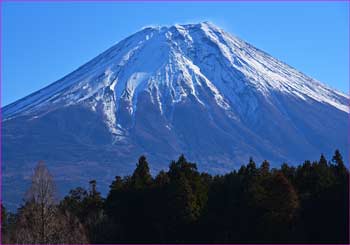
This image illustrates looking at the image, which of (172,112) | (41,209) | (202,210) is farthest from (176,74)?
(41,209)

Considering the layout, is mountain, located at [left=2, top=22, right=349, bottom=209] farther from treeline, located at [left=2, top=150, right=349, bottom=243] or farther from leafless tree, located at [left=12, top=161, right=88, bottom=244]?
leafless tree, located at [left=12, top=161, right=88, bottom=244]

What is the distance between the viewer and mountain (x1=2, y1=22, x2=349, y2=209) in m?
122

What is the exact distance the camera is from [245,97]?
464 feet

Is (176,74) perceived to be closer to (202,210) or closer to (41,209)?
(202,210)

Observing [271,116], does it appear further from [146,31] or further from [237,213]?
[237,213]

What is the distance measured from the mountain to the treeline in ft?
240

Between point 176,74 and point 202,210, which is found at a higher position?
point 176,74

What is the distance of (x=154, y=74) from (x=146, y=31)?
16888 mm

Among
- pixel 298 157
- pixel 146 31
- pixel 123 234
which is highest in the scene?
pixel 146 31

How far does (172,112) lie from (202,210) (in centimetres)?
10531

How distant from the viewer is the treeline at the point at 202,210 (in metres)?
27.7

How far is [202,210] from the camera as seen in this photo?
108ft

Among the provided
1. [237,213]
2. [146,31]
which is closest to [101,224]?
[237,213]

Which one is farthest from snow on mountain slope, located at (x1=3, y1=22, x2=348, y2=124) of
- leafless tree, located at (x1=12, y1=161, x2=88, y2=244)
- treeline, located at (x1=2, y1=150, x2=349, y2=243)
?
leafless tree, located at (x1=12, y1=161, x2=88, y2=244)
